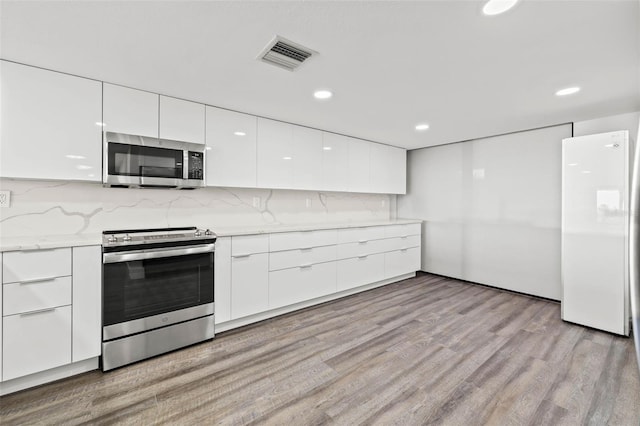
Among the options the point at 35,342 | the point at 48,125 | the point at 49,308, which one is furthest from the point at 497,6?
the point at 35,342

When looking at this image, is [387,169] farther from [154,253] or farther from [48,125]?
[48,125]

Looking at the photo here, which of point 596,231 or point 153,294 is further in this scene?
point 596,231

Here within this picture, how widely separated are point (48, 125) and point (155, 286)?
143 cm

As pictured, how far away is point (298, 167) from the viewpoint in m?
3.67

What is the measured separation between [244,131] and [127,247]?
1.60 meters

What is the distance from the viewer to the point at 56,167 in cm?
227

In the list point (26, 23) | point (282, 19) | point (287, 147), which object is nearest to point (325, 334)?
point (287, 147)

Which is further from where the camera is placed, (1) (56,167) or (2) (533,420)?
(1) (56,167)

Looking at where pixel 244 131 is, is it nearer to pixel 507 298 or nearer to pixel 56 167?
pixel 56 167

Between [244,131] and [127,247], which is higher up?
[244,131]

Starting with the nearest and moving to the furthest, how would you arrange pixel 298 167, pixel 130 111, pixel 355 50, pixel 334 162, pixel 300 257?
pixel 355 50, pixel 130 111, pixel 300 257, pixel 298 167, pixel 334 162

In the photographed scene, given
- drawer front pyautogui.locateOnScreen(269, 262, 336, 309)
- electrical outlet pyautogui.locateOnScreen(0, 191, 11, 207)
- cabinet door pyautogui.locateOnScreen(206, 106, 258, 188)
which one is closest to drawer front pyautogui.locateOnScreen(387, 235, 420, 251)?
drawer front pyautogui.locateOnScreen(269, 262, 336, 309)

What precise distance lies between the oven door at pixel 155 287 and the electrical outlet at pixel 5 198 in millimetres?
931

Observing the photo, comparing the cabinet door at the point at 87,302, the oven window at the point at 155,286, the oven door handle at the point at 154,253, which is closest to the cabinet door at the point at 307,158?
the oven door handle at the point at 154,253
